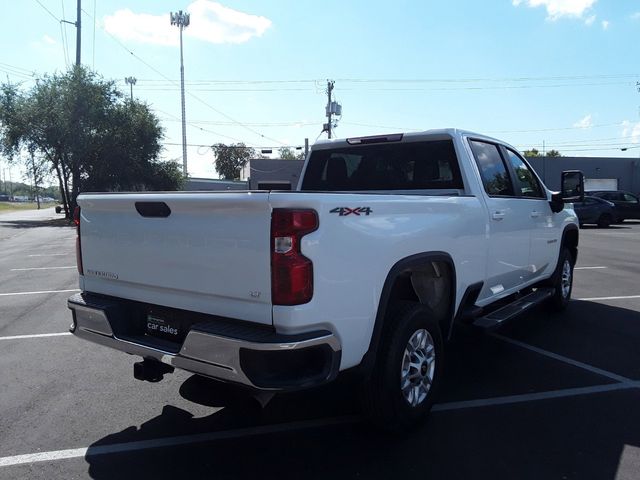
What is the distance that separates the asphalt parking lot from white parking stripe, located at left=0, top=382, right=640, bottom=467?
1cm

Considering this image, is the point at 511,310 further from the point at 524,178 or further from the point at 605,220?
the point at 605,220

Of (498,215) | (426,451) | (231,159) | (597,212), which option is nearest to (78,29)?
(597,212)

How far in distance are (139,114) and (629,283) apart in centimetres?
3787

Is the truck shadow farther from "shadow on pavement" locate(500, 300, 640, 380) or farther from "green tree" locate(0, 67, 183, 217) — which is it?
"green tree" locate(0, 67, 183, 217)

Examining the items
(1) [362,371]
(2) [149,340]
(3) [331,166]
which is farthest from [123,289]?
(3) [331,166]

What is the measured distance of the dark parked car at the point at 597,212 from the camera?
24.4m

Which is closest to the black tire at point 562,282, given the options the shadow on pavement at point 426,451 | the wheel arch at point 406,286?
the shadow on pavement at point 426,451

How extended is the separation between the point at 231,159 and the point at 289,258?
100 metres

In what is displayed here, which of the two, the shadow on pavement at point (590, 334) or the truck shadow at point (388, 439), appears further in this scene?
the shadow on pavement at point (590, 334)

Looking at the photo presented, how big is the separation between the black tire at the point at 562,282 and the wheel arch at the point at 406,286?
3.25 meters

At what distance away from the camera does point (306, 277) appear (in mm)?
2877

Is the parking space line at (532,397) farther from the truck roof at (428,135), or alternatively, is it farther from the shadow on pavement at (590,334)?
the truck roof at (428,135)

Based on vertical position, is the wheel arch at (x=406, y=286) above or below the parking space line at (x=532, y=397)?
above

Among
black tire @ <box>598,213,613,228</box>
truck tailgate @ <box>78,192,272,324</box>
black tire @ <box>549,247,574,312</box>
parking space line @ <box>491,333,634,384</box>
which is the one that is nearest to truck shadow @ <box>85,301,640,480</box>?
parking space line @ <box>491,333,634,384</box>
